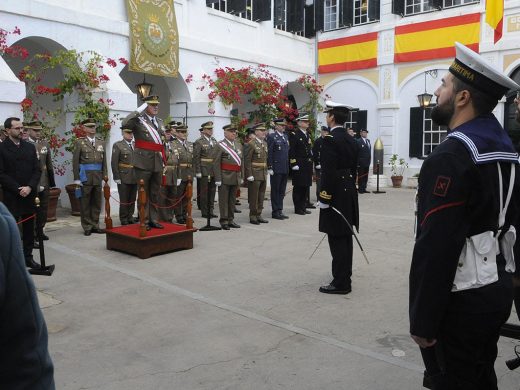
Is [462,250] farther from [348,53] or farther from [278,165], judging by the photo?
[348,53]

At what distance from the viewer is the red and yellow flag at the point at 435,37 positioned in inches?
591

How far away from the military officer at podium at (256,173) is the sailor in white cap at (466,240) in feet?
25.4

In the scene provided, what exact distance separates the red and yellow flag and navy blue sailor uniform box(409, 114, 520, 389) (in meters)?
14.3

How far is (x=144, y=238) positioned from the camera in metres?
6.83

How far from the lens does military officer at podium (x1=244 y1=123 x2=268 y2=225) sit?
390 inches

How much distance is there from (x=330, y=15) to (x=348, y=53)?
172 cm

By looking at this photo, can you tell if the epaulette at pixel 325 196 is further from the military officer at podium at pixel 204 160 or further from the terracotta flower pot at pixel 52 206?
the terracotta flower pot at pixel 52 206

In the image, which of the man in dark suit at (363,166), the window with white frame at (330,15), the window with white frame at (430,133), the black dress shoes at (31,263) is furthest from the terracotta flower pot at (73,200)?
the window with white frame at (330,15)

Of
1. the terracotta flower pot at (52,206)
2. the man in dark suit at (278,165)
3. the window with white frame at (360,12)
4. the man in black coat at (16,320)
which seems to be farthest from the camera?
the window with white frame at (360,12)

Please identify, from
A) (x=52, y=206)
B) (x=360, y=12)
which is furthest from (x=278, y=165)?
(x=360, y=12)

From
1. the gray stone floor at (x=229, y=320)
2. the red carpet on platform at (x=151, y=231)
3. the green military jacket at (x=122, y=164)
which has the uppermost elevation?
the green military jacket at (x=122, y=164)

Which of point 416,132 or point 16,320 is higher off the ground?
point 416,132

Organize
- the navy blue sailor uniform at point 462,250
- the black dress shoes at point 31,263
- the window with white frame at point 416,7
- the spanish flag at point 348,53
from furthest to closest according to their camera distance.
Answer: the spanish flag at point 348,53
the window with white frame at point 416,7
the black dress shoes at point 31,263
the navy blue sailor uniform at point 462,250

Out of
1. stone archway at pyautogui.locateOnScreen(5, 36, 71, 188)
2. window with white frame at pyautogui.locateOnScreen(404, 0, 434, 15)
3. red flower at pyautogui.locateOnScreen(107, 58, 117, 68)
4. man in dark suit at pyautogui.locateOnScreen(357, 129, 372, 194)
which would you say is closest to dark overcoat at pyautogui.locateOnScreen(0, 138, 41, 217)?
stone archway at pyautogui.locateOnScreen(5, 36, 71, 188)
